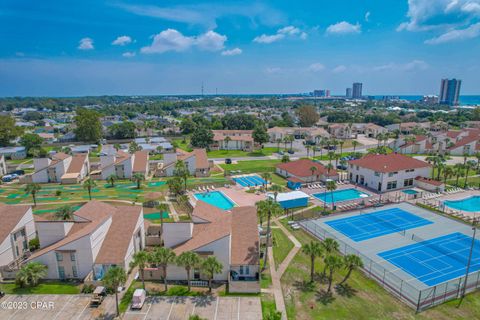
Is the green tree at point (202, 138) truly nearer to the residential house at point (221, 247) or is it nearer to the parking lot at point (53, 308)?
the residential house at point (221, 247)

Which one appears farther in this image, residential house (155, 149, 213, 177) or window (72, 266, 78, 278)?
residential house (155, 149, 213, 177)

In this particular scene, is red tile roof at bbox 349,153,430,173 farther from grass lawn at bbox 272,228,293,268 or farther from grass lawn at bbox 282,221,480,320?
grass lawn at bbox 282,221,480,320

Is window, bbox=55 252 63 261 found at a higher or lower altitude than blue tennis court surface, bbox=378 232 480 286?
higher

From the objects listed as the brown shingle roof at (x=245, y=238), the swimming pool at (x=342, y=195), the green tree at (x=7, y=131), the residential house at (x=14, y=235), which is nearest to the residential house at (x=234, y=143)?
the swimming pool at (x=342, y=195)

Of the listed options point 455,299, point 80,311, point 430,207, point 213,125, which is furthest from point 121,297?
point 213,125

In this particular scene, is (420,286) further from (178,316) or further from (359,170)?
(359,170)

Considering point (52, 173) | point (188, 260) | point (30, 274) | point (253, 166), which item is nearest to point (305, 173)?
point (253, 166)

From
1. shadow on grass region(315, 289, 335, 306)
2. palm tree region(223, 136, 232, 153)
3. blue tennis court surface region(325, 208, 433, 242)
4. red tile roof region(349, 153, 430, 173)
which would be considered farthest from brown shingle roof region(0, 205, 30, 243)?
palm tree region(223, 136, 232, 153)
